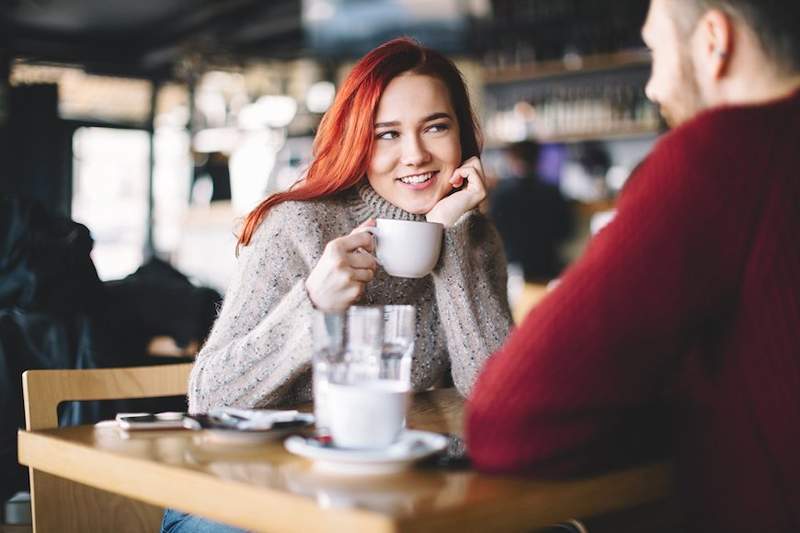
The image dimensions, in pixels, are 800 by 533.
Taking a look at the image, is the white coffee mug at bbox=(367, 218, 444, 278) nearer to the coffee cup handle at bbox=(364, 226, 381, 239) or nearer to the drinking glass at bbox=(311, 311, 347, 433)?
the coffee cup handle at bbox=(364, 226, 381, 239)

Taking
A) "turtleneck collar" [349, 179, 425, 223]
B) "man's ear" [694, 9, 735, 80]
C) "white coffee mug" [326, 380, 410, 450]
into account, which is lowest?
"white coffee mug" [326, 380, 410, 450]

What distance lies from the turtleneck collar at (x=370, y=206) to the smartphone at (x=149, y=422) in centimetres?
74

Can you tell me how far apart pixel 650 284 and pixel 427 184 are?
1.04 meters

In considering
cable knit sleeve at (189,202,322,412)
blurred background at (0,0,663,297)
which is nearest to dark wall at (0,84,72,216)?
blurred background at (0,0,663,297)

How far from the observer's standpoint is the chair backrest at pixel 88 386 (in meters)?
1.60

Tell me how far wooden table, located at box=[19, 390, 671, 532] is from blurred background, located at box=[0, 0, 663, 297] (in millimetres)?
3431

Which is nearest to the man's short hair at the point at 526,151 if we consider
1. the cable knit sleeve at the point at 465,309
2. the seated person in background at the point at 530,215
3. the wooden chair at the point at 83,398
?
the seated person in background at the point at 530,215

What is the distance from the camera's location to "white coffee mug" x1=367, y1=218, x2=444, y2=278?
5.27 feet

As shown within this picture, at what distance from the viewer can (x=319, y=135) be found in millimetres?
2049

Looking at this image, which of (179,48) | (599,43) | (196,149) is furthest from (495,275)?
(179,48)

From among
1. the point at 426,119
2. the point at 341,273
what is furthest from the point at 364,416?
the point at 426,119

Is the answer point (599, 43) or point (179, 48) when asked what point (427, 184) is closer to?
point (599, 43)

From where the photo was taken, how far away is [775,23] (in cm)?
114

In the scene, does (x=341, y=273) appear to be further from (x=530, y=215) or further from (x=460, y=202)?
(x=530, y=215)
